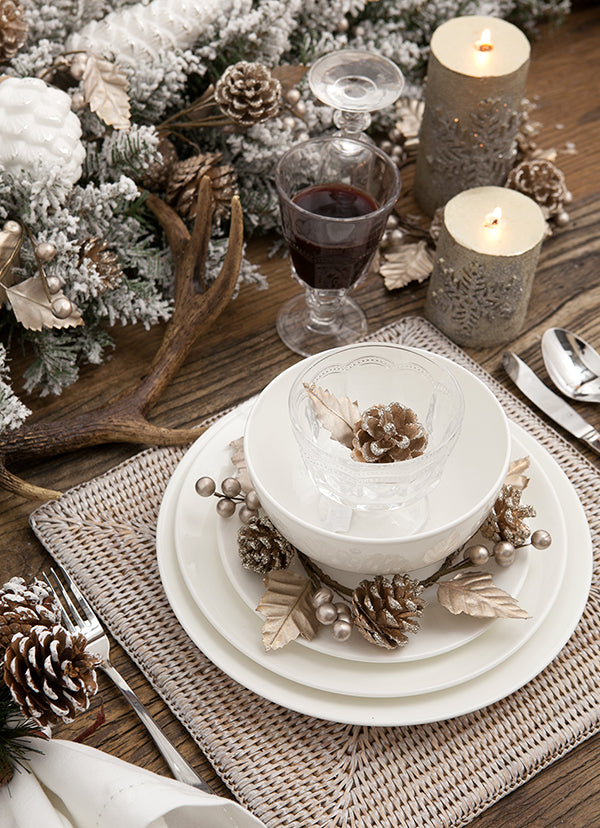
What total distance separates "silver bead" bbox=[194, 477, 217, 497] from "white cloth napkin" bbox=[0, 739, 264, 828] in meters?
0.20

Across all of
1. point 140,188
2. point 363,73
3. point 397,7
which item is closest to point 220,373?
point 140,188

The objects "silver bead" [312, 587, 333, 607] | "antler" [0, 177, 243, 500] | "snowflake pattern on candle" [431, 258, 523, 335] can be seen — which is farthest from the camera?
"snowflake pattern on candle" [431, 258, 523, 335]

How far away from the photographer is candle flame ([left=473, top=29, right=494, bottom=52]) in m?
1.00

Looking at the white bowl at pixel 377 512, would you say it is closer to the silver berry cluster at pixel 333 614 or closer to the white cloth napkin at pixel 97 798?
the silver berry cluster at pixel 333 614

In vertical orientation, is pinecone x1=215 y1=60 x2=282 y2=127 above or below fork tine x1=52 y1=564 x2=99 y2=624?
above

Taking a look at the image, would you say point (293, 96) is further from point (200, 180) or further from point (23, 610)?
point (23, 610)

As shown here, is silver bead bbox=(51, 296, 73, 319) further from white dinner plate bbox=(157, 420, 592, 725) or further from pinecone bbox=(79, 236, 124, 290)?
white dinner plate bbox=(157, 420, 592, 725)

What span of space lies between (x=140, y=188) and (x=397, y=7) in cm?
45

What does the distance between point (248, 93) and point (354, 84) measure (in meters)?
0.11

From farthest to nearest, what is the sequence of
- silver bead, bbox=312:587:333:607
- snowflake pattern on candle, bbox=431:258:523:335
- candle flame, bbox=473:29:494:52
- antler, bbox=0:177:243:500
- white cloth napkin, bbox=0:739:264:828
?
candle flame, bbox=473:29:494:52 < snowflake pattern on candle, bbox=431:258:523:335 < antler, bbox=0:177:243:500 < silver bead, bbox=312:587:333:607 < white cloth napkin, bbox=0:739:264:828

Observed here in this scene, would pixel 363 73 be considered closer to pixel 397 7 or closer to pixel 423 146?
pixel 423 146

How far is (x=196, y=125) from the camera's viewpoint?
0.97 meters

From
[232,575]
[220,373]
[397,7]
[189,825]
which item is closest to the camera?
[189,825]

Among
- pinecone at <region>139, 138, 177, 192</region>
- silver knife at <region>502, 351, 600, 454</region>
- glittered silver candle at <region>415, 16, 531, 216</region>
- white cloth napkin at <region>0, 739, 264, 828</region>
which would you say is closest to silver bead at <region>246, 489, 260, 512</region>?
white cloth napkin at <region>0, 739, 264, 828</region>
